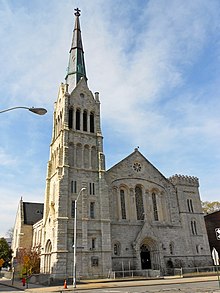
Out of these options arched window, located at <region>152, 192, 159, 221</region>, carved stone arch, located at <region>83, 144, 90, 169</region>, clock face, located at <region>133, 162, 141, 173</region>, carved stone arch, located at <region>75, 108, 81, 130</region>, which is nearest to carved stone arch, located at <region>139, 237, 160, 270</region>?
arched window, located at <region>152, 192, 159, 221</region>

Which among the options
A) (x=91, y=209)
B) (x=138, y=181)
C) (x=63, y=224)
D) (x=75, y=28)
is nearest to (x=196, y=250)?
(x=138, y=181)

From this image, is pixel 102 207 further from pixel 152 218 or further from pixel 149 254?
pixel 149 254

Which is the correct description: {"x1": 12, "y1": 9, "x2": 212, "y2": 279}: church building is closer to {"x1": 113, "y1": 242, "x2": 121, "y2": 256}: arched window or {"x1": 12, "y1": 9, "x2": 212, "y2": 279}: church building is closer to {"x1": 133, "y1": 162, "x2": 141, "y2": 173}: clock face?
{"x1": 133, "y1": 162, "x2": 141, "y2": 173}: clock face

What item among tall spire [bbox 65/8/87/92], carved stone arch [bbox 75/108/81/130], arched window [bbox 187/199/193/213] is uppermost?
tall spire [bbox 65/8/87/92]

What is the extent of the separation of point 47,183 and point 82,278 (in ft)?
47.7

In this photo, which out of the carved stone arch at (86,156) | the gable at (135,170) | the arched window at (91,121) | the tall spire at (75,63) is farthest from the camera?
the tall spire at (75,63)

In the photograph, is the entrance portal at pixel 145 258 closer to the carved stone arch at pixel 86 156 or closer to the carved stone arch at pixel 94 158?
the carved stone arch at pixel 94 158

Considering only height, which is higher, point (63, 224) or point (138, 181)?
point (138, 181)

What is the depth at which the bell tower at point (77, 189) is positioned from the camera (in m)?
31.8

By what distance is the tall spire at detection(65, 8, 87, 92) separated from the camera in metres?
46.0

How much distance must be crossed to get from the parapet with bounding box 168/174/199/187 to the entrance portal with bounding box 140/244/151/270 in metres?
12.2

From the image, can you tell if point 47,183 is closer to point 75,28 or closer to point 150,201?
point 150,201

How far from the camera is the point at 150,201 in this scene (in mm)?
41344

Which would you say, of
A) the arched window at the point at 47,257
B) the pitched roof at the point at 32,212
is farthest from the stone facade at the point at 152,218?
the pitched roof at the point at 32,212
